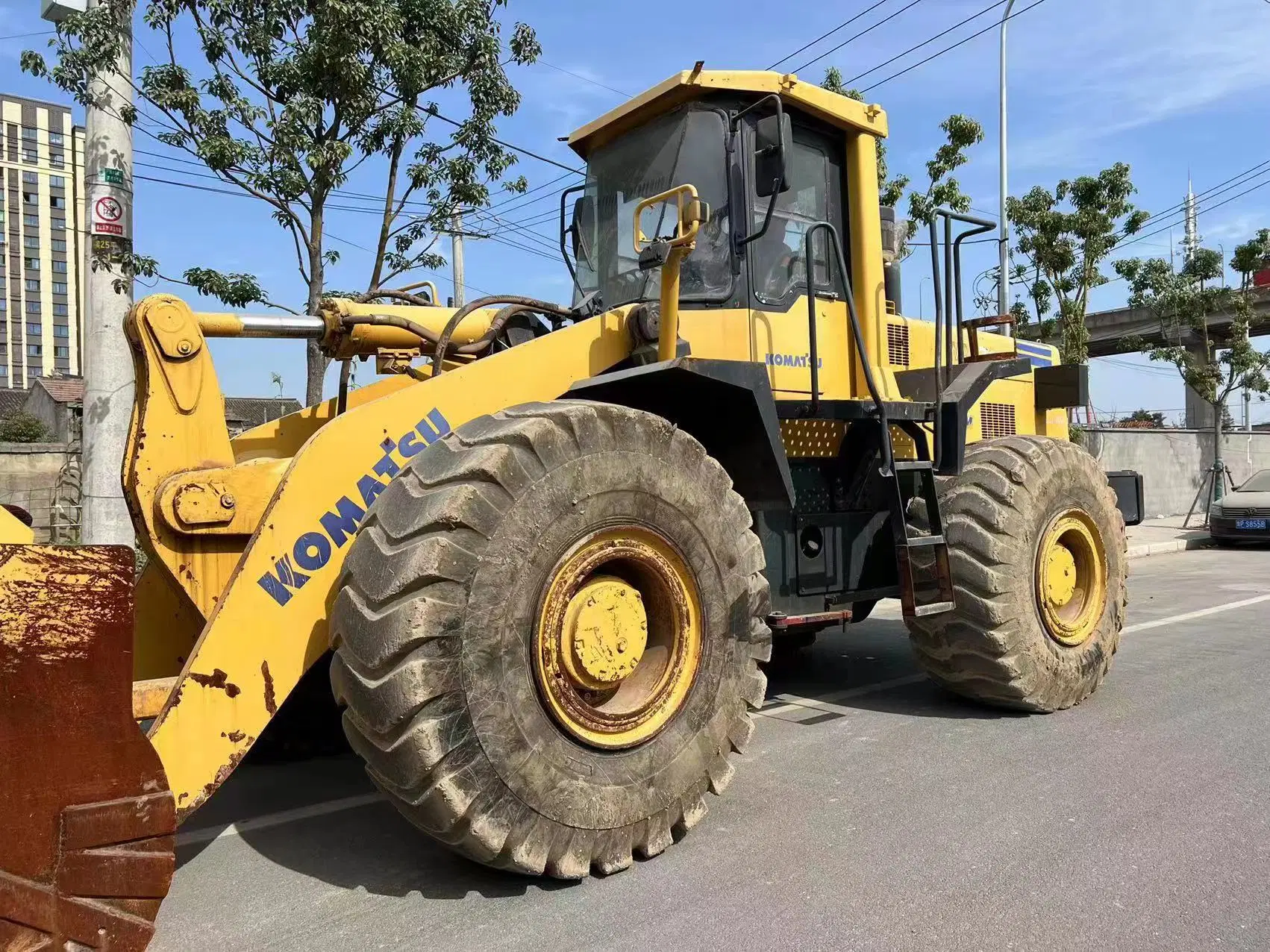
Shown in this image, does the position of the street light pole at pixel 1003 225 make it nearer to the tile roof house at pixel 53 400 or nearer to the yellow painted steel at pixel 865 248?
the yellow painted steel at pixel 865 248

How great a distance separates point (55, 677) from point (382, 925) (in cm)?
124

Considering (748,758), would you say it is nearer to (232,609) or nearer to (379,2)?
(232,609)

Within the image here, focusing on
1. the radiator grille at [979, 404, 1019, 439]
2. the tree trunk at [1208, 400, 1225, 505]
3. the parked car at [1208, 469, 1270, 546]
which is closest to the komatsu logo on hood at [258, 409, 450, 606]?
the radiator grille at [979, 404, 1019, 439]

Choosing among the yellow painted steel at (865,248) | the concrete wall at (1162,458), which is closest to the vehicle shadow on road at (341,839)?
the yellow painted steel at (865,248)

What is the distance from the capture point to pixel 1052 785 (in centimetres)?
438

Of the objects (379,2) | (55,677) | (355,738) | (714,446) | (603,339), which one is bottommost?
(355,738)

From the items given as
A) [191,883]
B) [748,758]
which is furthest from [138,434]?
[748,758]

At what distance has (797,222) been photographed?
5098mm

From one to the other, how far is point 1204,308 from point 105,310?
68.2ft

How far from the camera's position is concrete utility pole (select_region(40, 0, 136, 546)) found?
7.41 meters

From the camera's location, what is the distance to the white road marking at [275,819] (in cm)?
387

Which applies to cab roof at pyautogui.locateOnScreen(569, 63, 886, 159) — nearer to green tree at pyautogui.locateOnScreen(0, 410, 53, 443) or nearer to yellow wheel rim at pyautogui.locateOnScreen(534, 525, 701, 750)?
yellow wheel rim at pyautogui.locateOnScreen(534, 525, 701, 750)

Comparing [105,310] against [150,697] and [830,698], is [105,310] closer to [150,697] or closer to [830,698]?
[150,697]

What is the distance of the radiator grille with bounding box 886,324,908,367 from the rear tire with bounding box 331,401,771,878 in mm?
2136
